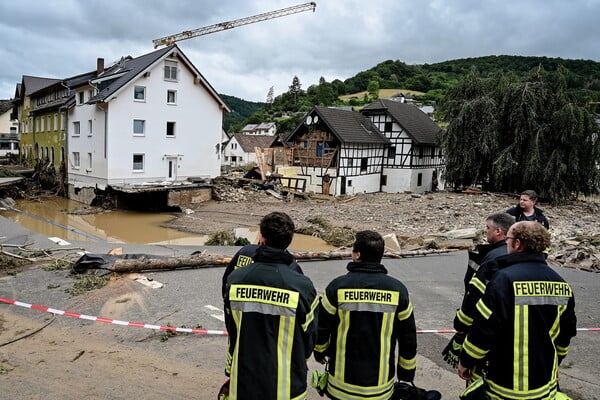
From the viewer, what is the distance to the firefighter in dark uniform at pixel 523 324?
2.81 m

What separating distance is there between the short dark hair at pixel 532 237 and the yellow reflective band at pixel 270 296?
1539 millimetres

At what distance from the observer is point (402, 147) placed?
121 ft

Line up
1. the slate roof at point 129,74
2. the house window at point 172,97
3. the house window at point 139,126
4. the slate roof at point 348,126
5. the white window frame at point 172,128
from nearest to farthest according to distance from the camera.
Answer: the slate roof at point 129,74 → the house window at point 139,126 → the house window at point 172,97 → the white window frame at point 172,128 → the slate roof at point 348,126

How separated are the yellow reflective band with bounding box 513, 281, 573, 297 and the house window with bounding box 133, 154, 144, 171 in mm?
28942

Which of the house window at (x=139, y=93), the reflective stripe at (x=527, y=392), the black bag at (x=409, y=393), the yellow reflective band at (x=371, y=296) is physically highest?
the house window at (x=139, y=93)

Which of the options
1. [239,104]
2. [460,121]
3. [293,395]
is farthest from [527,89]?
[239,104]

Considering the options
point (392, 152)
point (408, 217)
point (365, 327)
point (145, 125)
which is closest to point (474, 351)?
point (365, 327)

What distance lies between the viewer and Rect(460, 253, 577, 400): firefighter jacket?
281 centimetres

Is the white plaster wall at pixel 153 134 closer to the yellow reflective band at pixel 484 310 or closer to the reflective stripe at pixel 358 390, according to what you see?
the reflective stripe at pixel 358 390

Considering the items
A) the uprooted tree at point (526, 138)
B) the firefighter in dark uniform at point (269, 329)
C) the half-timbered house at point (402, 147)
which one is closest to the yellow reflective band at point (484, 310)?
the firefighter in dark uniform at point (269, 329)

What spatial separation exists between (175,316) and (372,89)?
110164mm

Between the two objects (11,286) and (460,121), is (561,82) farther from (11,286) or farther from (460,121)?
(11,286)

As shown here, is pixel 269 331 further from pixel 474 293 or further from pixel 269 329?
pixel 474 293

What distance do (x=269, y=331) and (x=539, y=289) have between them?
67.8 inches
